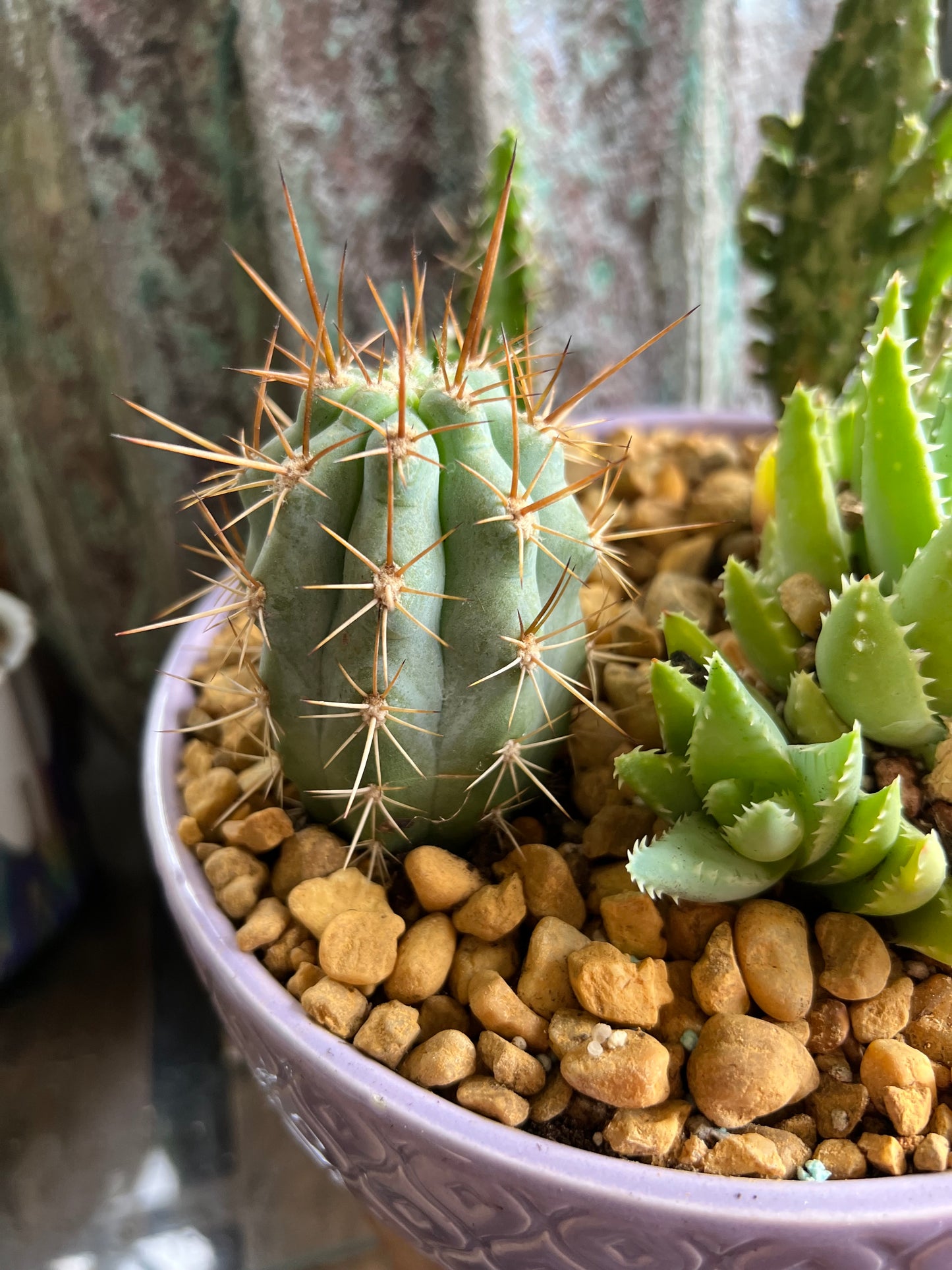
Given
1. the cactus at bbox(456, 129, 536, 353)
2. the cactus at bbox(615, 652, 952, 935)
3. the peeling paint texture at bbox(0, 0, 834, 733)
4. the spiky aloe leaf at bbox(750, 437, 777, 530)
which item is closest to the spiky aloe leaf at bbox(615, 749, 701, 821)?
A: the cactus at bbox(615, 652, 952, 935)

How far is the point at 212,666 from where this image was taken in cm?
74

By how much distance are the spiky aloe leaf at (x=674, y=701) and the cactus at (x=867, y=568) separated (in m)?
0.06

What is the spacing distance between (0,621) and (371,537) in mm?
618

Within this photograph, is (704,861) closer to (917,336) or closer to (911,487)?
(911,487)

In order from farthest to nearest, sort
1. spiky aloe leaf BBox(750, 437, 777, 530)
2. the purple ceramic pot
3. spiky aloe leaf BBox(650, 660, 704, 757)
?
1. spiky aloe leaf BBox(750, 437, 777, 530)
2. spiky aloe leaf BBox(650, 660, 704, 757)
3. the purple ceramic pot

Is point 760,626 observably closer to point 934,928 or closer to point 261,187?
point 934,928

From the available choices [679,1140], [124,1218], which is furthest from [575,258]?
[124,1218]

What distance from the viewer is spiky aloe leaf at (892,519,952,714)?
458 millimetres

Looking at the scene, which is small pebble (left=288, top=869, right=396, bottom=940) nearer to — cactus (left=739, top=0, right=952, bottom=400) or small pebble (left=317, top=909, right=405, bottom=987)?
small pebble (left=317, top=909, right=405, bottom=987)

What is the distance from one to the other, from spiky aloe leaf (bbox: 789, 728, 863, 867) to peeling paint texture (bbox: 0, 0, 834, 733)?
0.56 meters

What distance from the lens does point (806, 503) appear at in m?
0.56

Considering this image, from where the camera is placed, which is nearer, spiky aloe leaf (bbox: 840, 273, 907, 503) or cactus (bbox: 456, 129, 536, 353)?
spiky aloe leaf (bbox: 840, 273, 907, 503)

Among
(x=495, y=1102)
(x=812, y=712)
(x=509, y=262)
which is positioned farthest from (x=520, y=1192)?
(x=509, y=262)

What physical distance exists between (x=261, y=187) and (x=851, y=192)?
0.47 meters
